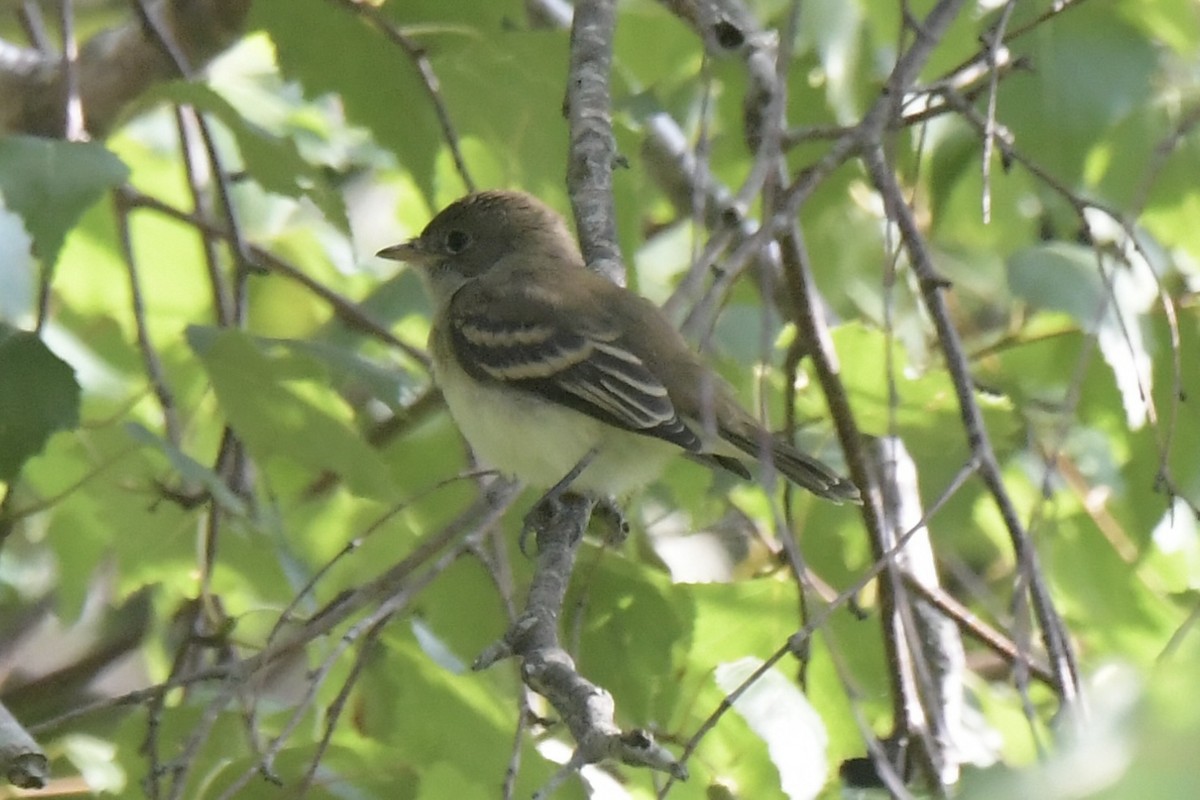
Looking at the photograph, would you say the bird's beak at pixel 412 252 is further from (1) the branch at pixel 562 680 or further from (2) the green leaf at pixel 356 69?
(1) the branch at pixel 562 680

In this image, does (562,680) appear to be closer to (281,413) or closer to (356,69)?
(281,413)

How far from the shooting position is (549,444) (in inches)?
113

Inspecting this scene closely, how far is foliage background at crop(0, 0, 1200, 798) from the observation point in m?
2.07

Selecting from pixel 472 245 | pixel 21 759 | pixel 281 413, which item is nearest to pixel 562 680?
pixel 21 759

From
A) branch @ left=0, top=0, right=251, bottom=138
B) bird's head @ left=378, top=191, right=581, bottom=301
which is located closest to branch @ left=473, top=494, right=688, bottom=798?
bird's head @ left=378, top=191, right=581, bottom=301

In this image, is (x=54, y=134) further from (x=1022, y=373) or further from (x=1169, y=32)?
(x=1169, y=32)

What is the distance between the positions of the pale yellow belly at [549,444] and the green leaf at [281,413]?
0.49m

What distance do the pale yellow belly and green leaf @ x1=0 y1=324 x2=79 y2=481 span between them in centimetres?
93

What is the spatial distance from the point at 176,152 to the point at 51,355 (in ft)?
6.48

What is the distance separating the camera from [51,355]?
208 cm

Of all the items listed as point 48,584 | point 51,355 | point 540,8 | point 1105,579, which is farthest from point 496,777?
point 48,584

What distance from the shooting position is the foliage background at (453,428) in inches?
81.6

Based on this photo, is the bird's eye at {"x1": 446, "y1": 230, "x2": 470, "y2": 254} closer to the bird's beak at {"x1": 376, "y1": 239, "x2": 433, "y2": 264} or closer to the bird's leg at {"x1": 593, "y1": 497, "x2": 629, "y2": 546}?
the bird's beak at {"x1": 376, "y1": 239, "x2": 433, "y2": 264}

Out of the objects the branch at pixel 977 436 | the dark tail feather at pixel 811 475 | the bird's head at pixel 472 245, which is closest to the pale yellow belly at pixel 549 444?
the dark tail feather at pixel 811 475
